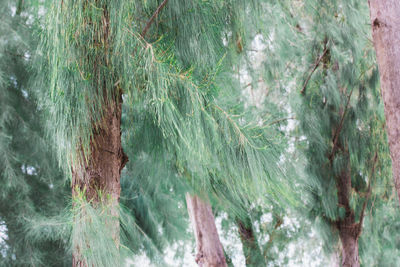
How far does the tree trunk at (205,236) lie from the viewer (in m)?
3.58

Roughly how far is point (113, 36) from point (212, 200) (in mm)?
1067

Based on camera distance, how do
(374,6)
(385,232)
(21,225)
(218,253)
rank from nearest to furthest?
(374,6) < (21,225) < (218,253) < (385,232)

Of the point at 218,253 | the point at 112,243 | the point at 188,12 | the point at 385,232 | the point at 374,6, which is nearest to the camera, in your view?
the point at 112,243

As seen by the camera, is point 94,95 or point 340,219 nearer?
point 94,95

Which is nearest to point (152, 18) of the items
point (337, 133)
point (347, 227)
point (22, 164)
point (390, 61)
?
point (390, 61)

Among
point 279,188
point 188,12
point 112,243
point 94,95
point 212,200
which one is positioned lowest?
point 112,243

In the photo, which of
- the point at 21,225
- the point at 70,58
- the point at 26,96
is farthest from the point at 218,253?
the point at 70,58

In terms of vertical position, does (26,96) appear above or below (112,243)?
above

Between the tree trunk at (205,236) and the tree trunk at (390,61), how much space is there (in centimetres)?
223

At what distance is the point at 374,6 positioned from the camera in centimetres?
154

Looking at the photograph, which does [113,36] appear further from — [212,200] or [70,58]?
[212,200]

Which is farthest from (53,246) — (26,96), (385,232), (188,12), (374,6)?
(385,232)

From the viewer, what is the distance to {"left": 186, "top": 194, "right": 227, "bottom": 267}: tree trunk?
3576 mm

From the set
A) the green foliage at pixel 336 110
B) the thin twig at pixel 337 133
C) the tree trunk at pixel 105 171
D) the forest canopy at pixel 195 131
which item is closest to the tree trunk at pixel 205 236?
the forest canopy at pixel 195 131
